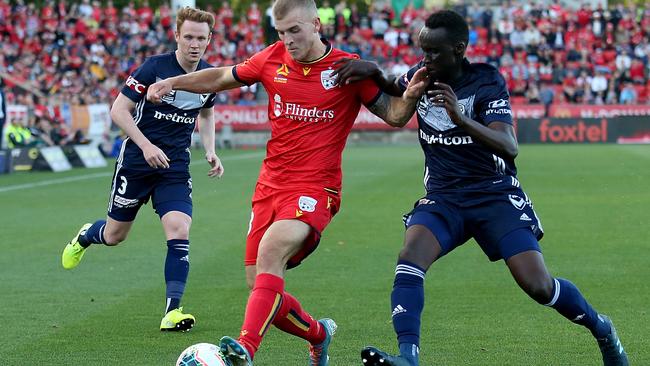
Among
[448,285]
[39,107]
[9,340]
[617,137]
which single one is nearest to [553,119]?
[617,137]

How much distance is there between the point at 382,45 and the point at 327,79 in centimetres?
3887

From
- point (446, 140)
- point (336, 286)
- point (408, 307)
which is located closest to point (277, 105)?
point (446, 140)

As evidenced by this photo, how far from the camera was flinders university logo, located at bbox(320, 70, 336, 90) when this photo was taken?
642 cm

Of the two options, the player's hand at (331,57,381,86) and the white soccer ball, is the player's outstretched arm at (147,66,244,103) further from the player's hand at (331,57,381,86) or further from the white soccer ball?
the white soccer ball

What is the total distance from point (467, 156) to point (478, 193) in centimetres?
21

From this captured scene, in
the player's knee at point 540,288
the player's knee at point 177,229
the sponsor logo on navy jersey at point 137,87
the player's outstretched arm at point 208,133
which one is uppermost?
the sponsor logo on navy jersey at point 137,87

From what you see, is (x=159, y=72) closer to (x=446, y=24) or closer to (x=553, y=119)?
(x=446, y=24)

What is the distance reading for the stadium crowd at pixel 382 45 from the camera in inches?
1609

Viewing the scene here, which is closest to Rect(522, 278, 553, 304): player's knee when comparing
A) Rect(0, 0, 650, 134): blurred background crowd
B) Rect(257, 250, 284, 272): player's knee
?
Rect(257, 250, 284, 272): player's knee

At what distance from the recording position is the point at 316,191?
20.9 feet

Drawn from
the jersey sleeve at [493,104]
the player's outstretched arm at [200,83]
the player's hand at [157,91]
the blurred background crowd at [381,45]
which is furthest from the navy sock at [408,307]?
the blurred background crowd at [381,45]

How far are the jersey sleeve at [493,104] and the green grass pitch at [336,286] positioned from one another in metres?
1.54

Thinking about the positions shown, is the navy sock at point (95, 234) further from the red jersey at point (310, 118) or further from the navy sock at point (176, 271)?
the red jersey at point (310, 118)

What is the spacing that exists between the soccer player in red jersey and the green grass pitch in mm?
881
